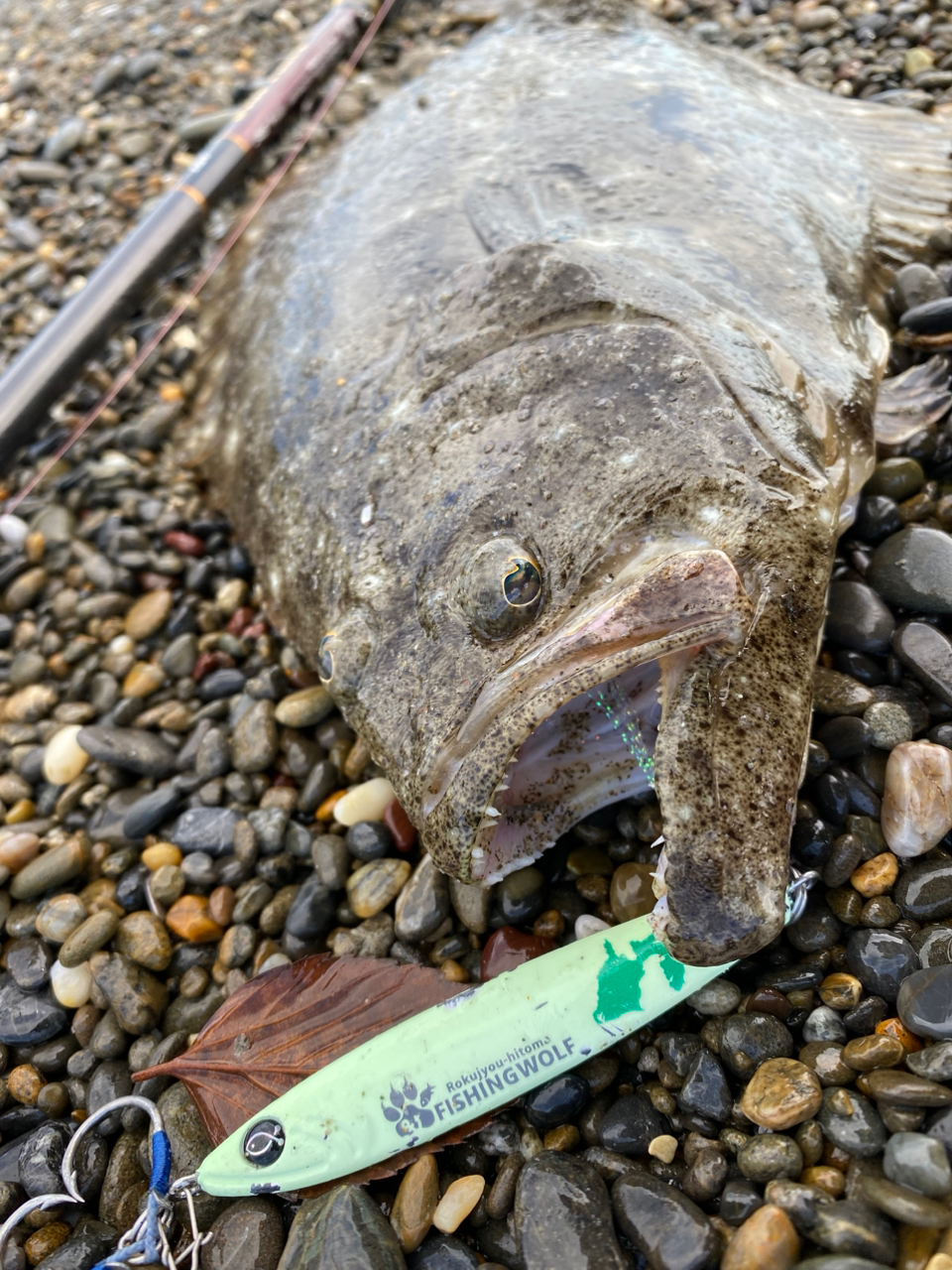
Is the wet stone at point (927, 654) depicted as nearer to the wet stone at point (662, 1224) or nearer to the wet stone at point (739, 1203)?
the wet stone at point (739, 1203)

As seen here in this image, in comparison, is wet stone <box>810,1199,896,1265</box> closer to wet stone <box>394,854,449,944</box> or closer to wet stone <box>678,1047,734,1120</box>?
wet stone <box>678,1047,734,1120</box>

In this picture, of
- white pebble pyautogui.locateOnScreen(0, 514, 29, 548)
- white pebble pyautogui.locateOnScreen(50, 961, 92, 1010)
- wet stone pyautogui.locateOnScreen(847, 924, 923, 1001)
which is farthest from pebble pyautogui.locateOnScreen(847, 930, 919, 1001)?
white pebble pyautogui.locateOnScreen(0, 514, 29, 548)

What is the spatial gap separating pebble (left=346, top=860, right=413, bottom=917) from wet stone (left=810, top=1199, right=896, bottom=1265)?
1497 millimetres

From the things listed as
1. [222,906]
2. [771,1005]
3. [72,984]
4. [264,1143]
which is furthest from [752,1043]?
[72,984]

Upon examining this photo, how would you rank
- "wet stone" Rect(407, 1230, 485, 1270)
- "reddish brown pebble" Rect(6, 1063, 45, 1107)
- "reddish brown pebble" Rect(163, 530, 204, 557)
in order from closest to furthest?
"wet stone" Rect(407, 1230, 485, 1270) < "reddish brown pebble" Rect(6, 1063, 45, 1107) < "reddish brown pebble" Rect(163, 530, 204, 557)

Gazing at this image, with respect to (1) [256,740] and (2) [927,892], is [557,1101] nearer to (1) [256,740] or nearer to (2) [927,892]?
(2) [927,892]

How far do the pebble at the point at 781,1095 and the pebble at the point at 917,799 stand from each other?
2.17ft

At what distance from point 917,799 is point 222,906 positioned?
228cm

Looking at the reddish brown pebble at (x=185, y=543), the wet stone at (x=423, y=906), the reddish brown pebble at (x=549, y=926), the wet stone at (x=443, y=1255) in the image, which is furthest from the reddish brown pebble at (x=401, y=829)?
the reddish brown pebble at (x=185, y=543)

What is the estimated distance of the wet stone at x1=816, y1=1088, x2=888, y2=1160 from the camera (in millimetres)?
1935

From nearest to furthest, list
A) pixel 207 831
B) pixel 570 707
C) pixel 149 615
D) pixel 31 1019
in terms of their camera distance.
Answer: pixel 570 707 → pixel 31 1019 → pixel 207 831 → pixel 149 615

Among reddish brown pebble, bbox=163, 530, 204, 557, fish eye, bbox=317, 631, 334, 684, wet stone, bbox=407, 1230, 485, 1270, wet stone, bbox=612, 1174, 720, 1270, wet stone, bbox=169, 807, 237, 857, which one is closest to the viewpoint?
wet stone, bbox=612, 1174, 720, 1270

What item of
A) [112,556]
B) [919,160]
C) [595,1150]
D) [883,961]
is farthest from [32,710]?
[919,160]

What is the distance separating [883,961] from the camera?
220 cm
